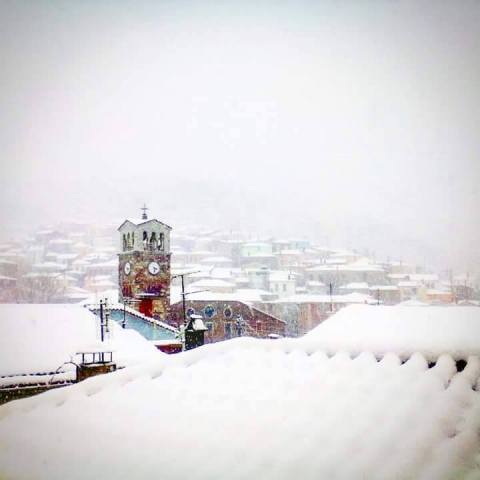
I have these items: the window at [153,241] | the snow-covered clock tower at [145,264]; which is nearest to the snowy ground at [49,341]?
the snow-covered clock tower at [145,264]

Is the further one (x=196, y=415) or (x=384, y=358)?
(x=384, y=358)

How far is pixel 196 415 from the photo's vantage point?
1.84m

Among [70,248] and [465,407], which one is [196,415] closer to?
[465,407]

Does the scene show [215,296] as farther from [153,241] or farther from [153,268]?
[153,241]

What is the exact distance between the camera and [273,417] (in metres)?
1.74

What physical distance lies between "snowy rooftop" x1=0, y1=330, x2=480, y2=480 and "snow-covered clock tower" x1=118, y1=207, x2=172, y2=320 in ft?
34.7

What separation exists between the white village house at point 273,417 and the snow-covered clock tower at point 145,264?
1043cm

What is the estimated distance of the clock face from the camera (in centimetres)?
1295

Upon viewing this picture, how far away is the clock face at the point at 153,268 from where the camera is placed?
42.5 ft

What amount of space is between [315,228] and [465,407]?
1576cm

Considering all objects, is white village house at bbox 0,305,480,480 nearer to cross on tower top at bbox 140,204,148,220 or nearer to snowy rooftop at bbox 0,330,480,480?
snowy rooftop at bbox 0,330,480,480

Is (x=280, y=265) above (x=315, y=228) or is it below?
below

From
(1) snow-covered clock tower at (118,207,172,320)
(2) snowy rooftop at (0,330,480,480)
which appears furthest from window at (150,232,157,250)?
(2) snowy rooftop at (0,330,480,480)

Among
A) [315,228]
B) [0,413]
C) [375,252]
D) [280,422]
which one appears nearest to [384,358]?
[280,422]
